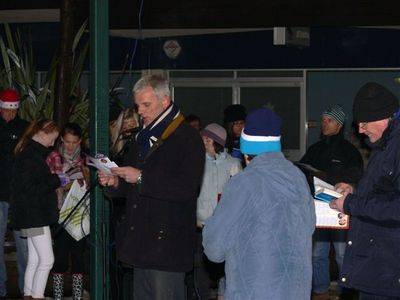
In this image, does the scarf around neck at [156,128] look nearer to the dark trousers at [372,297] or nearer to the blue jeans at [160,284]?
the blue jeans at [160,284]

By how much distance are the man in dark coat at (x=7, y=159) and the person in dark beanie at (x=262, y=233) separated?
15.6 feet

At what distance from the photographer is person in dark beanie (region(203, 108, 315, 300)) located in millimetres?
5547

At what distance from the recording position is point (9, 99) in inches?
413

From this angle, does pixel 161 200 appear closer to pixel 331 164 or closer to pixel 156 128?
pixel 156 128

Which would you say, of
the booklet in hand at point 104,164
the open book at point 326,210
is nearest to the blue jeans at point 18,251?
the booklet in hand at point 104,164

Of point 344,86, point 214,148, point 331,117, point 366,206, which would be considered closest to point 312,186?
point 366,206

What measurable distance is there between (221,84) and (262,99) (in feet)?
2.87

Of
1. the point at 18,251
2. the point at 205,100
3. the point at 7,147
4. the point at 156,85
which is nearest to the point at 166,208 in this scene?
the point at 156,85

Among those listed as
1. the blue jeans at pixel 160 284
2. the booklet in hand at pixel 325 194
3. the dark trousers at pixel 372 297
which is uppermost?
the booklet in hand at pixel 325 194

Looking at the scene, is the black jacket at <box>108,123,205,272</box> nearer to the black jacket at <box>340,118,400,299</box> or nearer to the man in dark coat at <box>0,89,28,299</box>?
the black jacket at <box>340,118,400,299</box>

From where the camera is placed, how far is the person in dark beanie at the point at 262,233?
5547mm

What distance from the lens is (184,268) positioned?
695cm

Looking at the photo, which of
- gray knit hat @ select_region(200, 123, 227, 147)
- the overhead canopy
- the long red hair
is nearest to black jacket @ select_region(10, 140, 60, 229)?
the long red hair

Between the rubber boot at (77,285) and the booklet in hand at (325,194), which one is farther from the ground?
the booklet in hand at (325,194)
